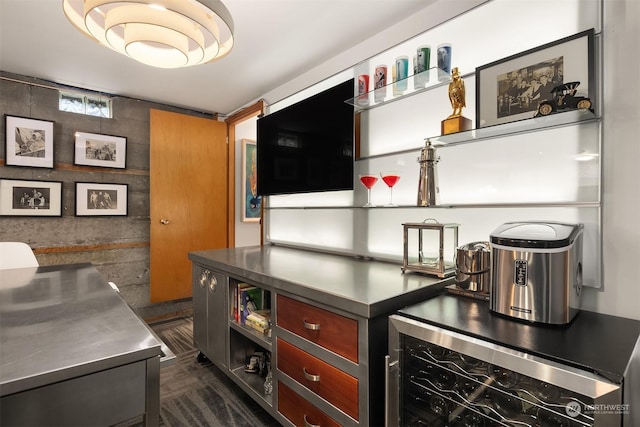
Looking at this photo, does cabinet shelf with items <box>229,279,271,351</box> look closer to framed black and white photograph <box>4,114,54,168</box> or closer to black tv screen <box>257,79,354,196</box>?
black tv screen <box>257,79,354,196</box>

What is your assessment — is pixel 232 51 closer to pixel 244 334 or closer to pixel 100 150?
pixel 100 150

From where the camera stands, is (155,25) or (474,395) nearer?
(474,395)

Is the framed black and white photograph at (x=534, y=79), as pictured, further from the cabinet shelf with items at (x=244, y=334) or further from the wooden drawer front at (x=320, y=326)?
the cabinet shelf with items at (x=244, y=334)

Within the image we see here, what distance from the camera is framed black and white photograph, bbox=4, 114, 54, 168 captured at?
9.57 feet

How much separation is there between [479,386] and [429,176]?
102 cm

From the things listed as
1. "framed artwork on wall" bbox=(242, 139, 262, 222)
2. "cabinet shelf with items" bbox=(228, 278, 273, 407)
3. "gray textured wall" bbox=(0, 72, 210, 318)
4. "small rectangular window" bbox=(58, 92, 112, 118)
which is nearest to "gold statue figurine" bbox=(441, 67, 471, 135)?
"cabinet shelf with items" bbox=(228, 278, 273, 407)

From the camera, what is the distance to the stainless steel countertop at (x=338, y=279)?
1275 mm

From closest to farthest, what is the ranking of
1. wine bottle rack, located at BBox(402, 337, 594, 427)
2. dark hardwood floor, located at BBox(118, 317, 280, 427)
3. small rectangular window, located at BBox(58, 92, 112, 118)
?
wine bottle rack, located at BBox(402, 337, 594, 427) < dark hardwood floor, located at BBox(118, 317, 280, 427) < small rectangular window, located at BBox(58, 92, 112, 118)

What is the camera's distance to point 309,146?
2.48 meters

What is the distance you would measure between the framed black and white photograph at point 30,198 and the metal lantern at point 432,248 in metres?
3.47

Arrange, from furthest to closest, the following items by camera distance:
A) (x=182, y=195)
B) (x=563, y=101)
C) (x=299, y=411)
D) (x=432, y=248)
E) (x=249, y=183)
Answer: (x=249, y=183) < (x=182, y=195) < (x=432, y=248) < (x=299, y=411) < (x=563, y=101)

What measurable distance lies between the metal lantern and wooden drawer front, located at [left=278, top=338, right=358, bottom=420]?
66 centimetres

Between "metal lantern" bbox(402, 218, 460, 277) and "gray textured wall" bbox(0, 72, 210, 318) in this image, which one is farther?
"gray textured wall" bbox(0, 72, 210, 318)

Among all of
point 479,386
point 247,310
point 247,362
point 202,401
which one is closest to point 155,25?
point 247,310
